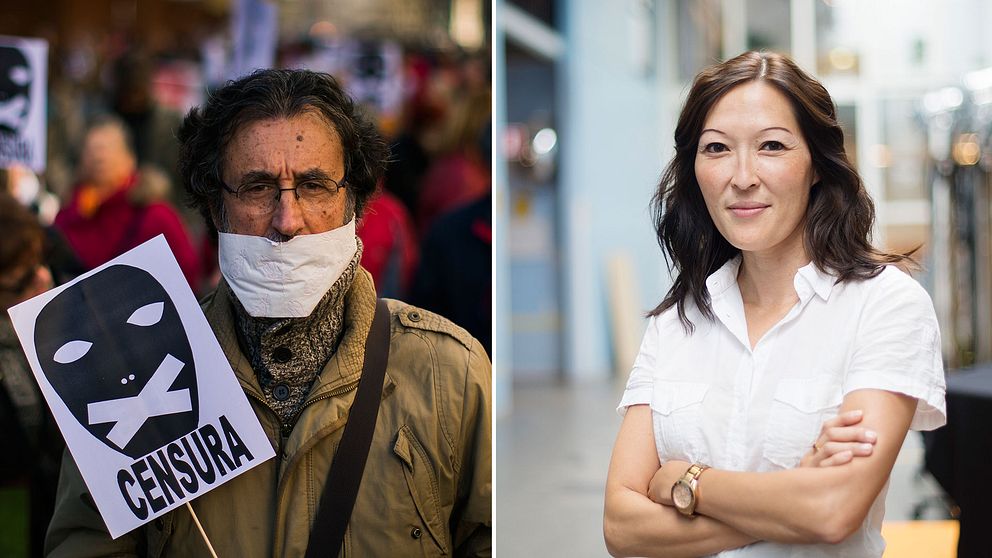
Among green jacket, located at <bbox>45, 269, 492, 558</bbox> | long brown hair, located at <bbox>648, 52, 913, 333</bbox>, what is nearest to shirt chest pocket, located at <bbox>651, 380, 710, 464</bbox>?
long brown hair, located at <bbox>648, 52, 913, 333</bbox>

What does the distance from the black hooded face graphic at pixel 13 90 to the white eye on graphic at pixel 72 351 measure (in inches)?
97.3

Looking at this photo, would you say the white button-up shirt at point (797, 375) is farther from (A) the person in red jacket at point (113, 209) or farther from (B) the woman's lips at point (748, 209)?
(A) the person in red jacket at point (113, 209)

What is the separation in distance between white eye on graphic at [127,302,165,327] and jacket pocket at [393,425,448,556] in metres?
0.54

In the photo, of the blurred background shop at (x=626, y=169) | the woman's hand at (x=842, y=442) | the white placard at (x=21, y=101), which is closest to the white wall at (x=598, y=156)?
the blurred background shop at (x=626, y=169)

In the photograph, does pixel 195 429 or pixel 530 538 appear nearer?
pixel 195 429

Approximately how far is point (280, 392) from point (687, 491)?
80 centimetres

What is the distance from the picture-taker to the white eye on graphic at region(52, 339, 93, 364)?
6.98 ft

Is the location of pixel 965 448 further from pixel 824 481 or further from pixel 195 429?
pixel 195 429

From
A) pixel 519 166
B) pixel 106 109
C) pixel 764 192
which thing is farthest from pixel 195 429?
pixel 519 166

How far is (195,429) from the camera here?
6.96 ft

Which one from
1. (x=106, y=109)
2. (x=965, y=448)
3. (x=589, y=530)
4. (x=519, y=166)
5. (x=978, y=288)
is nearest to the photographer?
(x=965, y=448)

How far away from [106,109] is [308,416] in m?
7.69

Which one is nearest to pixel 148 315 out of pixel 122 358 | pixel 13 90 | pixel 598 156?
pixel 122 358

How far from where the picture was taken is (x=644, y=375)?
206 centimetres
